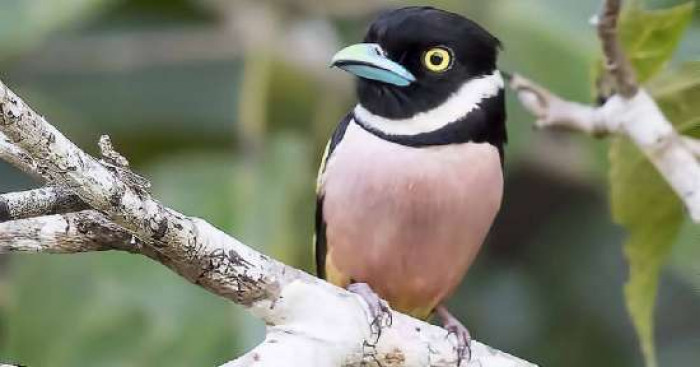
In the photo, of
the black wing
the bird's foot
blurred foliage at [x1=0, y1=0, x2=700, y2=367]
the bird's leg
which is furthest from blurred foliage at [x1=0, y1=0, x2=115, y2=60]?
the bird's foot

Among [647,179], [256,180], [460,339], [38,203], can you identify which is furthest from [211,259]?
[256,180]

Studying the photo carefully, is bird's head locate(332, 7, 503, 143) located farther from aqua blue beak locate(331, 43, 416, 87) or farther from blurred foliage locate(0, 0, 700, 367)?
blurred foliage locate(0, 0, 700, 367)

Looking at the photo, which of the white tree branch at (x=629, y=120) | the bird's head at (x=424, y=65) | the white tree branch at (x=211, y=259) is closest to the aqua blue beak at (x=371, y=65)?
the bird's head at (x=424, y=65)

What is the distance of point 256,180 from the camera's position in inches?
59.3

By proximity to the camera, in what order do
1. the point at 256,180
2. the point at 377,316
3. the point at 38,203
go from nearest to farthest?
the point at 38,203
the point at 377,316
the point at 256,180

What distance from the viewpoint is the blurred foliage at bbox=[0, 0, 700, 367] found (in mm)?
1404

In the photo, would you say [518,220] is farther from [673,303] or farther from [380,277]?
[380,277]

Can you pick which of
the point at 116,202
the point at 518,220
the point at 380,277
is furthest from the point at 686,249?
the point at 116,202

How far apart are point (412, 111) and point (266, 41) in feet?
2.05

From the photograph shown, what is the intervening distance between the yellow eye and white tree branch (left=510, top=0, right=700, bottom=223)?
0.26 feet

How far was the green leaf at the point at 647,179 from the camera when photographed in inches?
41.3

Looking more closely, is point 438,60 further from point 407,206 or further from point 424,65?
point 407,206

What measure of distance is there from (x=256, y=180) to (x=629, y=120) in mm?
620

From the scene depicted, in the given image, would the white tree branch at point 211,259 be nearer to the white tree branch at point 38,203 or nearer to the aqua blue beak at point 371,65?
the white tree branch at point 38,203
